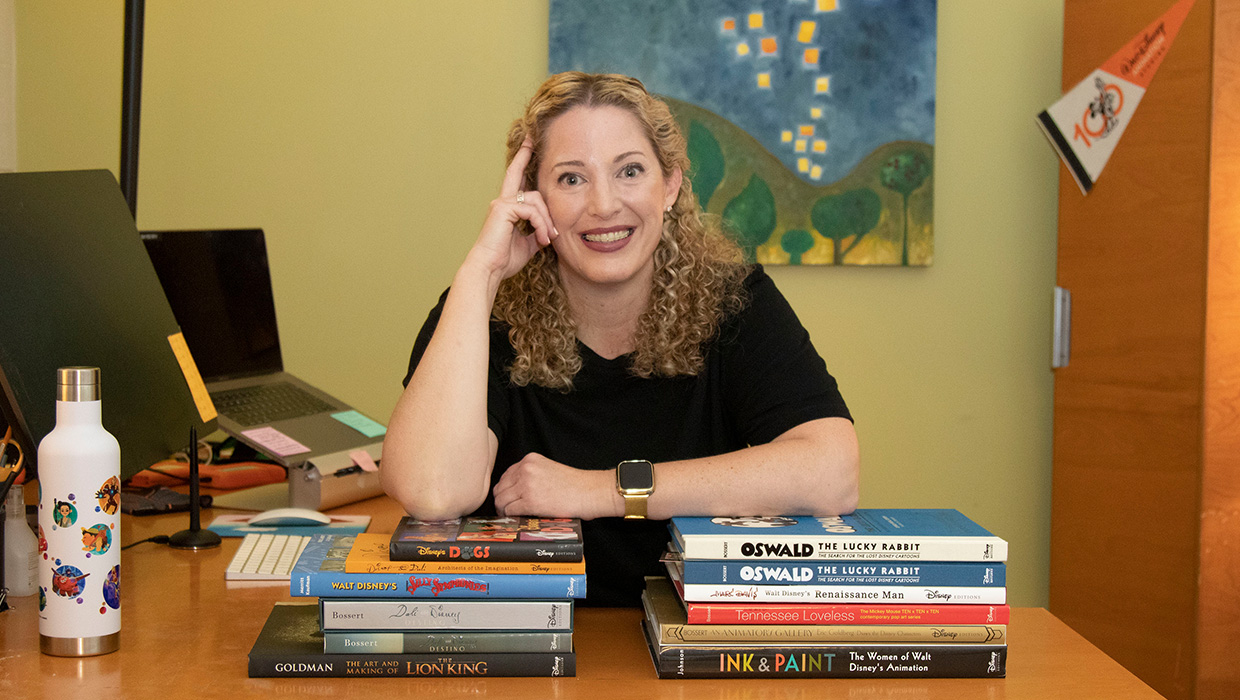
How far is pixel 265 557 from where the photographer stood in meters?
1.36

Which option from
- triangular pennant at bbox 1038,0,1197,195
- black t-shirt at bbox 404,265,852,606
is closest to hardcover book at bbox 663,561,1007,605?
black t-shirt at bbox 404,265,852,606

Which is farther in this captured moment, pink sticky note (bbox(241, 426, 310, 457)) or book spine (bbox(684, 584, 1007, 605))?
pink sticky note (bbox(241, 426, 310, 457))

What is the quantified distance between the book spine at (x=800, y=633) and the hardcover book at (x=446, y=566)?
0.36ft

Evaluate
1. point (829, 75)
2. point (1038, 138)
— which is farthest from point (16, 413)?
point (1038, 138)

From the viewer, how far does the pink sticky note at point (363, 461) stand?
1.81 meters

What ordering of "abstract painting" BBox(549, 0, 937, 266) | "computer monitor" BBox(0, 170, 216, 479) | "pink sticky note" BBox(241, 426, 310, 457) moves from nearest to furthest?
"computer monitor" BBox(0, 170, 216, 479)
"pink sticky note" BBox(241, 426, 310, 457)
"abstract painting" BBox(549, 0, 937, 266)

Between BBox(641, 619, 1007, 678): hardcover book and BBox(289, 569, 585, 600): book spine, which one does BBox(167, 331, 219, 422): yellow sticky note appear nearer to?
BBox(289, 569, 585, 600): book spine

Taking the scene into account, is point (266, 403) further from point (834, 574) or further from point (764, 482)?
point (834, 574)

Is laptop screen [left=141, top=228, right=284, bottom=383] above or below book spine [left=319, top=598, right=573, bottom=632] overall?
above

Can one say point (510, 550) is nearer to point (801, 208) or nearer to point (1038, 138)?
point (801, 208)

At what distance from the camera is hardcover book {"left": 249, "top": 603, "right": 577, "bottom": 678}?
919 millimetres

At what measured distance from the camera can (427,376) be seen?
1.29 meters

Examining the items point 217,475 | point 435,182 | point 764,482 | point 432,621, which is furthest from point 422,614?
point 435,182

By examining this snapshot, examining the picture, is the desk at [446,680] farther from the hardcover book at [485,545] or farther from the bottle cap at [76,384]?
the bottle cap at [76,384]
